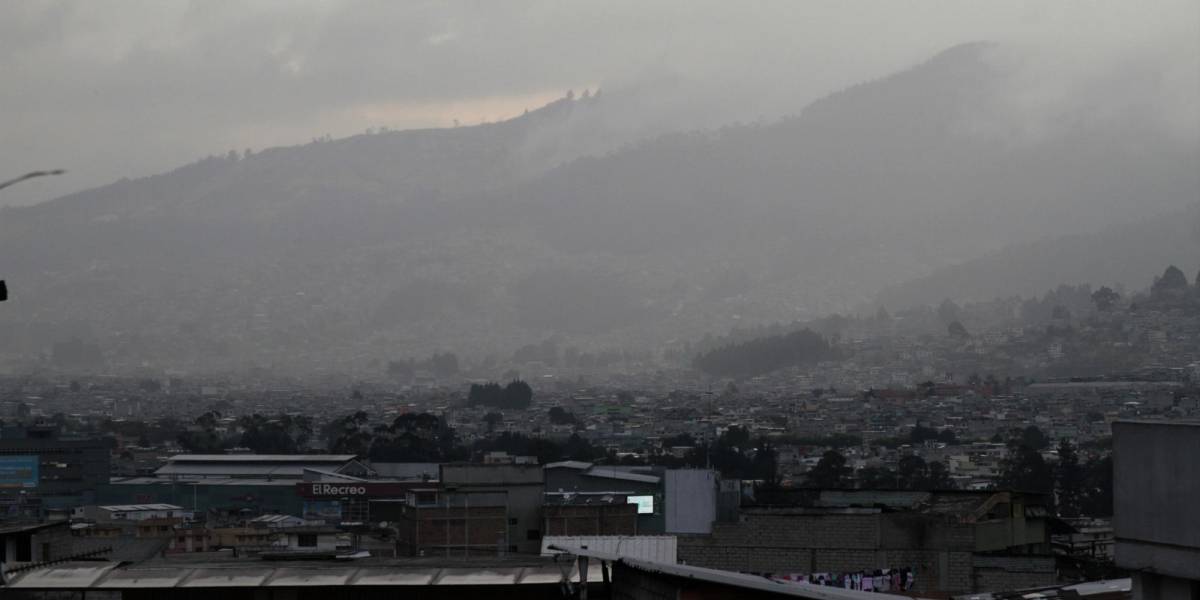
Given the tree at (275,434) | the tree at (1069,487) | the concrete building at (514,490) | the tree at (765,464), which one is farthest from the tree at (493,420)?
the concrete building at (514,490)

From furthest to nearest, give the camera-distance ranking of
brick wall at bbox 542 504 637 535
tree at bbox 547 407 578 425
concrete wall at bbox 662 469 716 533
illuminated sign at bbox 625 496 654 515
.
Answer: tree at bbox 547 407 578 425, illuminated sign at bbox 625 496 654 515, concrete wall at bbox 662 469 716 533, brick wall at bbox 542 504 637 535

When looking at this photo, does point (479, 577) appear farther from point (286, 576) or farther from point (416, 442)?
point (416, 442)

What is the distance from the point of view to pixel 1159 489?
865cm

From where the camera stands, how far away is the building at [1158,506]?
8.49m

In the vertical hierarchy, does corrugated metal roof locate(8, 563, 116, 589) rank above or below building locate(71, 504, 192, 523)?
above

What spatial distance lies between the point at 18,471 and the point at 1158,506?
201 feet

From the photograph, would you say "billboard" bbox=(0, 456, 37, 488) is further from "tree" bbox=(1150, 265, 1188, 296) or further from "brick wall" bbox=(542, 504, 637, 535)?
"tree" bbox=(1150, 265, 1188, 296)

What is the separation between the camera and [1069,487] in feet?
183

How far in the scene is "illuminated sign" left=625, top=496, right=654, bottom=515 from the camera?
37.9m

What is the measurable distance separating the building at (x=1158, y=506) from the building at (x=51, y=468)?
54930 millimetres

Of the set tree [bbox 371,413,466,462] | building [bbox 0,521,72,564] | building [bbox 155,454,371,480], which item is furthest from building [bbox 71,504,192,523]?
building [bbox 0,521,72,564]

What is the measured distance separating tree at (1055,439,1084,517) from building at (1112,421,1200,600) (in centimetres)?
4335

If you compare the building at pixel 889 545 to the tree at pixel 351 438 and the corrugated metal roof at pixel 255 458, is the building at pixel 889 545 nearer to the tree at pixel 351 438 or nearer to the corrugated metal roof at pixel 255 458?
the corrugated metal roof at pixel 255 458

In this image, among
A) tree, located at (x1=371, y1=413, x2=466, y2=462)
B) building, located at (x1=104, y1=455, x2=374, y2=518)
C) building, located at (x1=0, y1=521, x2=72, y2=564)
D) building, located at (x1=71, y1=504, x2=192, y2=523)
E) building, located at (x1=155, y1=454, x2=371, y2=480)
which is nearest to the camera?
building, located at (x1=0, y1=521, x2=72, y2=564)
